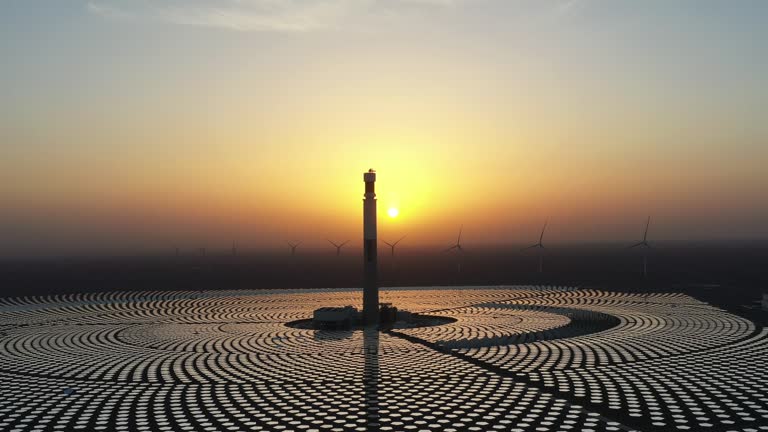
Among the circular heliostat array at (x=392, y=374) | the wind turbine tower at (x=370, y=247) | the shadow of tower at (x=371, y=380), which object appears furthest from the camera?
the wind turbine tower at (x=370, y=247)

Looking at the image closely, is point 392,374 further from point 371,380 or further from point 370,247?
point 370,247

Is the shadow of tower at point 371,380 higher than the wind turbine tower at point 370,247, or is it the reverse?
the wind turbine tower at point 370,247

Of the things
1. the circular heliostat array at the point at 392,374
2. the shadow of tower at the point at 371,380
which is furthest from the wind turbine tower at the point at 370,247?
the shadow of tower at the point at 371,380

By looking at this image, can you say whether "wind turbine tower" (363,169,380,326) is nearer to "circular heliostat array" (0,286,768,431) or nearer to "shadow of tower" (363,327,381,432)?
"circular heliostat array" (0,286,768,431)

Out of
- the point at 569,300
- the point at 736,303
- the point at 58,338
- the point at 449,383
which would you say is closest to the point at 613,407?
the point at 449,383

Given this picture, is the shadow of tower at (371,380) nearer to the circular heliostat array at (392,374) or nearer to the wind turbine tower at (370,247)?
the circular heliostat array at (392,374)

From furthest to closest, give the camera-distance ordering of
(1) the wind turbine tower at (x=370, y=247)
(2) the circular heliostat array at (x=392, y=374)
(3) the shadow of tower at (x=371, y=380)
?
1. (1) the wind turbine tower at (x=370, y=247)
2. (2) the circular heliostat array at (x=392, y=374)
3. (3) the shadow of tower at (x=371, y=380)

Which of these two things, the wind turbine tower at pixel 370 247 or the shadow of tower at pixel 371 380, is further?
the wind turbine tower at pixel 370 247
